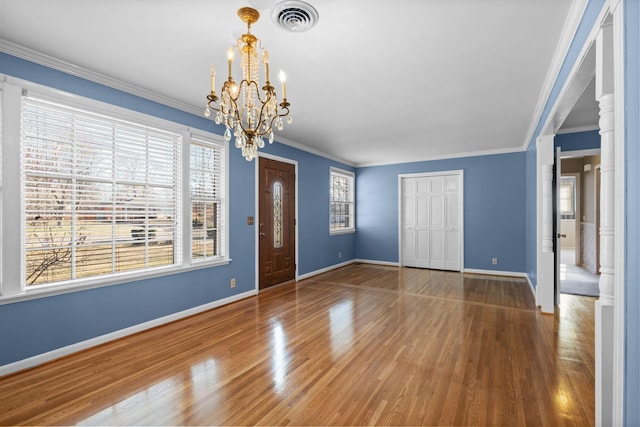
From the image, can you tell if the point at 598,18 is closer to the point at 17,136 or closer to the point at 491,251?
the point at 17,136

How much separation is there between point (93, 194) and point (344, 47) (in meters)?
2.67

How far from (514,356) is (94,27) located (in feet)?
13.9

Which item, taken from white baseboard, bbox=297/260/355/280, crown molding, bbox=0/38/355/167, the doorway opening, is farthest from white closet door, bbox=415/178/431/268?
crown molding, bbox=0/38/355/167

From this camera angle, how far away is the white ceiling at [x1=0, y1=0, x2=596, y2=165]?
201 cm

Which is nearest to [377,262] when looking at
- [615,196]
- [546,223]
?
[546,223]

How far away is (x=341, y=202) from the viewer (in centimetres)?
738

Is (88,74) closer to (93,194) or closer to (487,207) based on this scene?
(93,194)

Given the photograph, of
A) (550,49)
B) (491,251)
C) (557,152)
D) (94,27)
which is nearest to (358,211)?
(491,251)

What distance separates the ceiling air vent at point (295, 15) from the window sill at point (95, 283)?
2.77m

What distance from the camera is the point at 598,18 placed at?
156 centimetres

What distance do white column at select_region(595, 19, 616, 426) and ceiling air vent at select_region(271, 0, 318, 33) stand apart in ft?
5.13

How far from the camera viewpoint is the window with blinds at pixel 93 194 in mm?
2650

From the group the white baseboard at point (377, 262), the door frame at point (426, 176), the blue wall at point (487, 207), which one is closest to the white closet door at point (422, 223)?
the door frame at point (426, 176)

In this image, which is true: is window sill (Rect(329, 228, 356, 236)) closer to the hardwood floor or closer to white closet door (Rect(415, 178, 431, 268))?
white closet door (Rect(415, 178, 431, 268))
